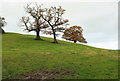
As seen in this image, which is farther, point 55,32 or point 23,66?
point 55,32

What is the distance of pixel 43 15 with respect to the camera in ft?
169

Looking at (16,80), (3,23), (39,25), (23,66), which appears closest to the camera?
(16,80)

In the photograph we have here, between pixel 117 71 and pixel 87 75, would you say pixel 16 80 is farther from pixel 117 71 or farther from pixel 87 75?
pixel 117 71

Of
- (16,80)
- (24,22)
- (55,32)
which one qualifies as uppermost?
(24,22)

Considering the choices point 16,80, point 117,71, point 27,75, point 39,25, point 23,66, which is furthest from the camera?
point 39,25

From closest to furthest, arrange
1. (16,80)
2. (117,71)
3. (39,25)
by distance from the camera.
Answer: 1. (16,80)
2. (117,71)
3. (39,25)

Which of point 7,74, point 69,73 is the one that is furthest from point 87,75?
point 7,74

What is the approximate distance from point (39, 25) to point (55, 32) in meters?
7.40

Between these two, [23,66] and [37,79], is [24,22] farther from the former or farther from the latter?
[37,79]

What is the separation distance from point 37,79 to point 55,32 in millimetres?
37165

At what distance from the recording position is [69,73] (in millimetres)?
16328

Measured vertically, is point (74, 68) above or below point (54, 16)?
below

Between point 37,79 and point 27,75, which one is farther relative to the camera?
point 27,75

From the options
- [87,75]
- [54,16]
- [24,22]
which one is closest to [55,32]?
[54,16]
